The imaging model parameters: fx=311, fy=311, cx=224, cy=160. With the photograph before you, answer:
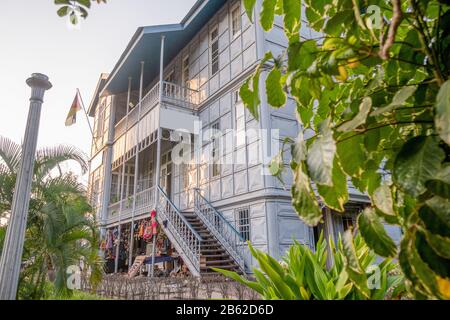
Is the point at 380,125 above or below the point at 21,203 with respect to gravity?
below

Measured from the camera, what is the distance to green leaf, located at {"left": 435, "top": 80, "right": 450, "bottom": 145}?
558mm

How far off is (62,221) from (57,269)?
784 millimetres

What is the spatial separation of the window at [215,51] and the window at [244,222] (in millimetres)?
5695

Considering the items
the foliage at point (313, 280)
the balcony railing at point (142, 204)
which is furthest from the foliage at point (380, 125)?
the balcony railing at point (142, 204)

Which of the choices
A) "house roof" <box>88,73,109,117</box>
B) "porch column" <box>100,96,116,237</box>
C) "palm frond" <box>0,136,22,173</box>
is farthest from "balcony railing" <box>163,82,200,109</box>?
"house roof" <box>88,73,109,117</box>

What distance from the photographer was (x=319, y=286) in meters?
1.84

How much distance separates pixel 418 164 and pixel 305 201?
26 cm

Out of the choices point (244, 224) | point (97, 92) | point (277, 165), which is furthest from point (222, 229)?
point (97, 92)

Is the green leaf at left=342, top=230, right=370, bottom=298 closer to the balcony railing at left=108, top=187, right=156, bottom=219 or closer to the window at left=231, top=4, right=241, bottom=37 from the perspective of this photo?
the balcony railing at left=108, top=187, right=156, bottom=219

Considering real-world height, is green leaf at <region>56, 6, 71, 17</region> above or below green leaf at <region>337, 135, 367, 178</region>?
above

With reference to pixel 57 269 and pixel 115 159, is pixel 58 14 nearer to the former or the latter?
pixel 57 269

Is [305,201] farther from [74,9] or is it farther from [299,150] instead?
[74,9]

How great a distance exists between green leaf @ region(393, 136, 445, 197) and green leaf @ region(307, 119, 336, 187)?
18cm

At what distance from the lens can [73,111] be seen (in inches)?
485
